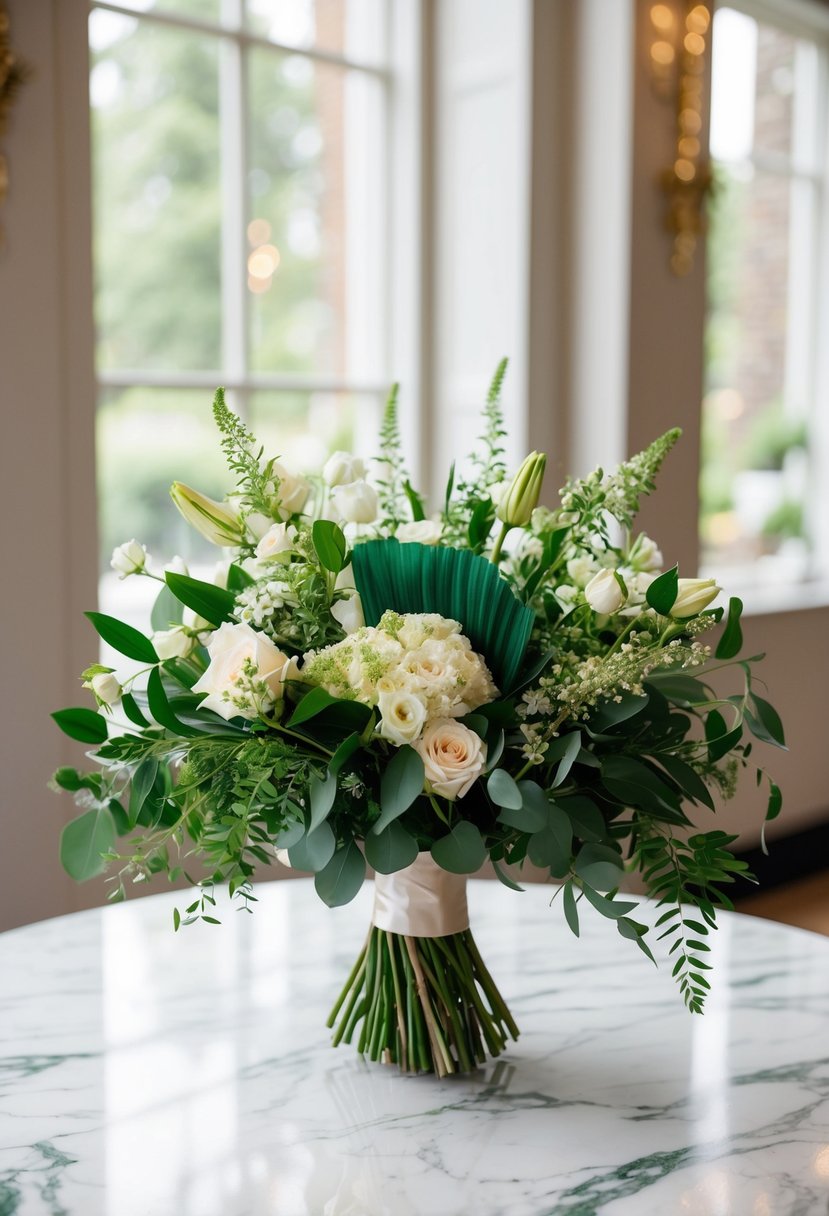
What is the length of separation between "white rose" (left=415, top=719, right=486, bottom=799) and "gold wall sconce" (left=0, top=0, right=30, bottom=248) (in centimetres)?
154

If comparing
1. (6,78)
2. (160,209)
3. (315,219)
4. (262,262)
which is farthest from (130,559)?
(160,209)

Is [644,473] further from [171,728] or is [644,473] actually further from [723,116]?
[723,116]

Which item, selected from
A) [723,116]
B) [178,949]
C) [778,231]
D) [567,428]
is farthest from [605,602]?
[778,231]

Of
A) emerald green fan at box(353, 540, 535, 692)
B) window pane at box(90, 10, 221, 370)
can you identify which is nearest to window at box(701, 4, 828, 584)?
emerald green fan at box(353, 540, 535, 692)

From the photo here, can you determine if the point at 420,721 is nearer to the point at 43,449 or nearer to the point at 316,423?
the point at 43,449

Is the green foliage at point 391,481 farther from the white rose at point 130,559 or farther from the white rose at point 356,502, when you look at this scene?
the white rose at point 130,559

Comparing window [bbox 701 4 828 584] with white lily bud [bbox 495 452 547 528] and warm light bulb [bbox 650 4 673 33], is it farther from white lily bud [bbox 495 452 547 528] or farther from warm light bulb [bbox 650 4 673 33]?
white lily bud [bbox 495 452 547 528]

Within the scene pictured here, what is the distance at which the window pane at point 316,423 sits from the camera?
3061 mm

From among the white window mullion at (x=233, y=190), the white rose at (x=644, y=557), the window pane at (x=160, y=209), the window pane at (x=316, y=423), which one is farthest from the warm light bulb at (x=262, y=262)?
the window pane at (x=160, y=209)

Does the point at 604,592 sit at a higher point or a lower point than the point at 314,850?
higher

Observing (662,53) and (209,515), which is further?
(662,53)

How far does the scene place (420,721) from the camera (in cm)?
89

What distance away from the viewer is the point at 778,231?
5.47 meters

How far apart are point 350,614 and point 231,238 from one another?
1939 millimetres
